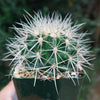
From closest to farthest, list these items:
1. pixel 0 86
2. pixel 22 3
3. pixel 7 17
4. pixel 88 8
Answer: pixel 0 86, pixel 7 17, pixel 22 3, pixel 88 8

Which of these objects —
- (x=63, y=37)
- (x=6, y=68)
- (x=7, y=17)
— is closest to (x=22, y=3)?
(x=7, y=17)

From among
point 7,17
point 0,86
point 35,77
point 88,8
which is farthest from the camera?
point 88,8

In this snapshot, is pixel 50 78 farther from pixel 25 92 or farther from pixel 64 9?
pixel 64 9

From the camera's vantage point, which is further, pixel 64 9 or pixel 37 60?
pixel 64 9

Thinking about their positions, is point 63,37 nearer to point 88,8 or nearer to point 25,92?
point 25,92

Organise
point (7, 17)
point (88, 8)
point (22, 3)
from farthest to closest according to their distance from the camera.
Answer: point (88, 8), point (22, 3), point (7, 17)

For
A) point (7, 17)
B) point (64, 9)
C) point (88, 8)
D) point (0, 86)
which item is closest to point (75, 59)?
point (0, 86)

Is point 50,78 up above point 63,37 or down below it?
below

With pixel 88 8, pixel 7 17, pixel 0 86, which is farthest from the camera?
pixel 88 8

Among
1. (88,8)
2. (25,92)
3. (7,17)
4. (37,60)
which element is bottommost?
(25,92)
